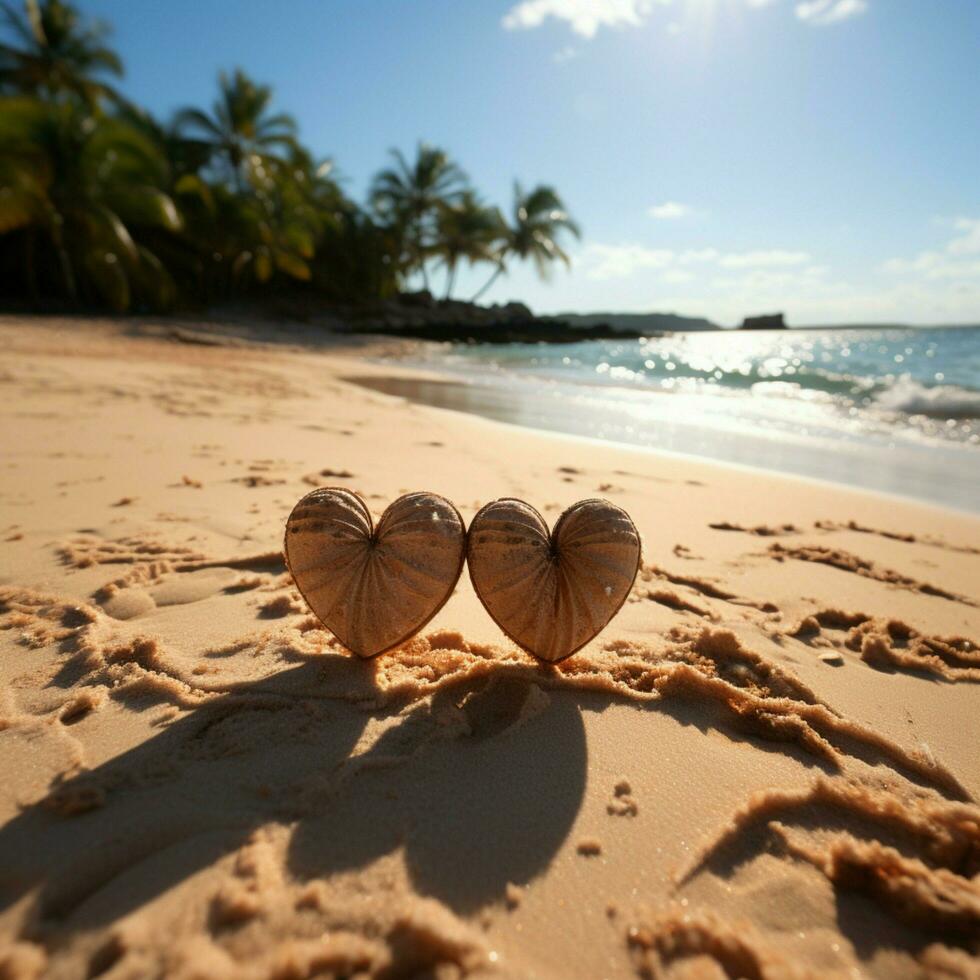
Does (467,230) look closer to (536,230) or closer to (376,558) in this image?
(536,230)

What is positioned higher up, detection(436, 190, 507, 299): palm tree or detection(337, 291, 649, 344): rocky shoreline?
detection(436, 190, 507, 299): palm tree

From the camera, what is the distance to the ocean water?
5.70 metres

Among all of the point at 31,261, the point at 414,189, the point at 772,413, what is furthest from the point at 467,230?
the point at 772,413

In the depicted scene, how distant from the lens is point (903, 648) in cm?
213

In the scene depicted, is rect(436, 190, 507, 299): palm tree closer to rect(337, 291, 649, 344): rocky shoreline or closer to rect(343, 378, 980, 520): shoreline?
rect(337, 291, 649, 344): rocky shoreline

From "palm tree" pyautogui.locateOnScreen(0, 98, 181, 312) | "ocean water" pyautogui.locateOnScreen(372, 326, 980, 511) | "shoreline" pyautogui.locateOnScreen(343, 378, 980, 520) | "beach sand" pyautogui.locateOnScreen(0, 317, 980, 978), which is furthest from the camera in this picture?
"palm tree" pyautogui.locateOnScreen(0, 98, 181, 312)

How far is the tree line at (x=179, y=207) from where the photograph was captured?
699 inches

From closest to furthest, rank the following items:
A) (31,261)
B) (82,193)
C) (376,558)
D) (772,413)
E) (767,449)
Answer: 1. (376,558)
2. (767,449)
3. (772,413)
4. (82,193)
5. (31,261)

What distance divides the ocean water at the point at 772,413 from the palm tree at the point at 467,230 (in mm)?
19505

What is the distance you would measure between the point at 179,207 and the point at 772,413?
22.8m

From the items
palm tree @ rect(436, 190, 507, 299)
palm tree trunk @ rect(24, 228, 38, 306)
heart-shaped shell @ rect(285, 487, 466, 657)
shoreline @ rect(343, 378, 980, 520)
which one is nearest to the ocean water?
shoreline @ rect(343, 378, 980, 520)

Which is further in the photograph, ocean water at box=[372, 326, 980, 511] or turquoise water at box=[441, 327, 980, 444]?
turquoise water at box=[441, 327, 980, 444]

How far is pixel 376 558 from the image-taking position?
162 cm

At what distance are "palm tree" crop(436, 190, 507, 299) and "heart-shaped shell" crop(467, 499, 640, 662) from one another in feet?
115
